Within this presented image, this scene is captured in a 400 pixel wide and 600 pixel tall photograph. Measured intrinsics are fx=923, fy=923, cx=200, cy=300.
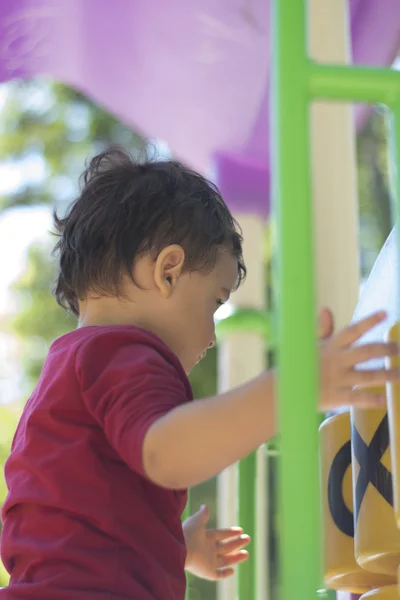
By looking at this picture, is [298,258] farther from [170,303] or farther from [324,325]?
[324,325]

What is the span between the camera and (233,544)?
59.3 inches

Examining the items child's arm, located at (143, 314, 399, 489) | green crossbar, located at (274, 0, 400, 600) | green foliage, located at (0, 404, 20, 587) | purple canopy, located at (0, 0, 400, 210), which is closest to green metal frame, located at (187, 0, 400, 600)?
green crossbar, located at (274, 0, 400, 600)

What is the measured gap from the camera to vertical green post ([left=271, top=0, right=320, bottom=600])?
2.46 ft

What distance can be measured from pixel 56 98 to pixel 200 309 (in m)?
8.90

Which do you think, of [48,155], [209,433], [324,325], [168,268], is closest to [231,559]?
[324,325]

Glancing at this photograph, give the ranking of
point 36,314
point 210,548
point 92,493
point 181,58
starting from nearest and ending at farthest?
1. point 92,493
2. point 210,548
3. point 181,58
4. point 36,314

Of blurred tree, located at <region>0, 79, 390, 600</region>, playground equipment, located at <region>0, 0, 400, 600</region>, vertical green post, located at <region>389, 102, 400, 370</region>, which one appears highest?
blurred tree, located at <region>0, 79, 390, 600</region>

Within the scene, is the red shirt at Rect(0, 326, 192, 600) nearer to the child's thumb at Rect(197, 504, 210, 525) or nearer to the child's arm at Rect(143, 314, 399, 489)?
the child's arm at Rect(143, 314, 399, 489)

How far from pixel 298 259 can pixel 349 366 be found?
0.12 meters

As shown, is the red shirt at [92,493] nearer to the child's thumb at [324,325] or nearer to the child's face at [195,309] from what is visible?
the child's face at [195,309]

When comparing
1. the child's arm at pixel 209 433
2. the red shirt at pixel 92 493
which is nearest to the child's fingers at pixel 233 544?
the red shirt at pixel 92 493

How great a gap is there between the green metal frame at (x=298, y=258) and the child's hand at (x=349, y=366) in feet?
0.16

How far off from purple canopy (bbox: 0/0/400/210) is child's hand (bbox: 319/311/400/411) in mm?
1609

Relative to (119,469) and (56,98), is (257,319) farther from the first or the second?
(56,98)
